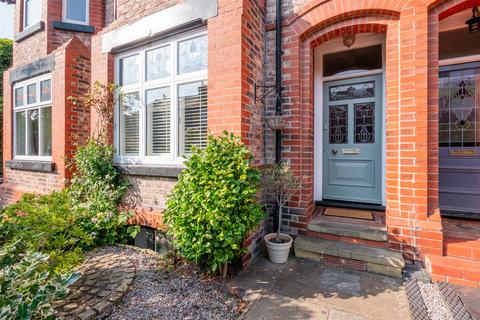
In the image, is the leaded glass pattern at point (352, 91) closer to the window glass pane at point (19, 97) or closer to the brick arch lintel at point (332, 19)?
the brick arch lintel at point (332, 19)

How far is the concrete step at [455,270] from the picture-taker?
8.89 feet

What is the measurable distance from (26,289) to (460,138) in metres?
5.65

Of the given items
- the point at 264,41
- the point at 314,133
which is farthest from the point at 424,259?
the point at 264,41

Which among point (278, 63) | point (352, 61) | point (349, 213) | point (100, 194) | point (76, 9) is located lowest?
point (349, 213)

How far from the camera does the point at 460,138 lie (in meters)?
4.04

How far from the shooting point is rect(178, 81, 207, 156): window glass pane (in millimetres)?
3797

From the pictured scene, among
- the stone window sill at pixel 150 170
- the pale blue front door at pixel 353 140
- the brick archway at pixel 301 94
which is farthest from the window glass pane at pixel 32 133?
the pale blue front door at pixel 353 140

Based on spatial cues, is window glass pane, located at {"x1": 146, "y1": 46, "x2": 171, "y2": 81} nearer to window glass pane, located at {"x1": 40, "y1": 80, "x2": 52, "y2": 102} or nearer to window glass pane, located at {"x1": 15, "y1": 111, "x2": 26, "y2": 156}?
window glass pane, located at {"x1": 40, "y1": 80, "x2": 52, "y2": 102}

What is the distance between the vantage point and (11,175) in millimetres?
6562

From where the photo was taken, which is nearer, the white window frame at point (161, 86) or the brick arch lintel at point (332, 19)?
the brick arch lintel at point (332, 19)

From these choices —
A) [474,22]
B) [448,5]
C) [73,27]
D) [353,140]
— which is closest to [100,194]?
[353,140]

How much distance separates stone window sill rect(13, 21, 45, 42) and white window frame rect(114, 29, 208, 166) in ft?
10.2

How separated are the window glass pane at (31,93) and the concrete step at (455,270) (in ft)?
26.3

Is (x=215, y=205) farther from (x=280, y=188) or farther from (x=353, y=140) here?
(x=353, y=140)
